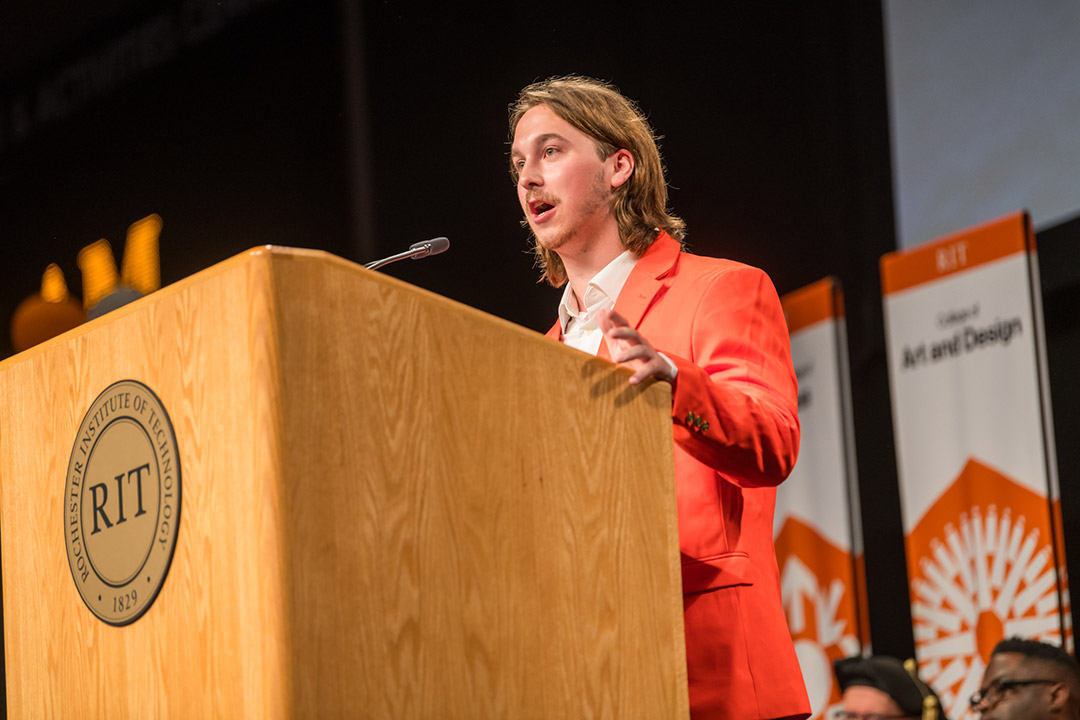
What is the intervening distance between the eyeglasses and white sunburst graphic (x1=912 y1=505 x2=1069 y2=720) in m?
0.23

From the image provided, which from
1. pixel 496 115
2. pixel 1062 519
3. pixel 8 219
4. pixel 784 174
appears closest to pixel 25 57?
pixel 8 219

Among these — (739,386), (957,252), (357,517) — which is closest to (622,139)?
(739,386)

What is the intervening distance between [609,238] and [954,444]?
3371 mm

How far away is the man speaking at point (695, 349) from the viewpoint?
1.67 meters

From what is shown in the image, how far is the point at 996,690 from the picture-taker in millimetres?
4465

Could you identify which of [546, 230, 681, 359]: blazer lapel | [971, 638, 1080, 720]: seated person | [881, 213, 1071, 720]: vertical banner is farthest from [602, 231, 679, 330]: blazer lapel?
[881, 213, 1071, 720]: vertical banner

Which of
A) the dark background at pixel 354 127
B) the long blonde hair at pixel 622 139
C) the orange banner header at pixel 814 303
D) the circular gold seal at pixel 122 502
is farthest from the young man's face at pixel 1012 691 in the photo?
the circular gold seal at pixel 122 502

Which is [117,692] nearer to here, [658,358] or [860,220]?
[658,358]

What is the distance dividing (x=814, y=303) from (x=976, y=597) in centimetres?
145

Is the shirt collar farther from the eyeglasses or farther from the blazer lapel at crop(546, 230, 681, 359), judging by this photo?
the eyeglasses

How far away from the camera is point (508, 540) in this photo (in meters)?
1.45

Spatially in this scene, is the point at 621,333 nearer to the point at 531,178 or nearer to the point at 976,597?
the point at 531,178

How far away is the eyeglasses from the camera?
14.4 ft

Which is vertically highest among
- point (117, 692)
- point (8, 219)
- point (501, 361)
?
point (8, 219)
